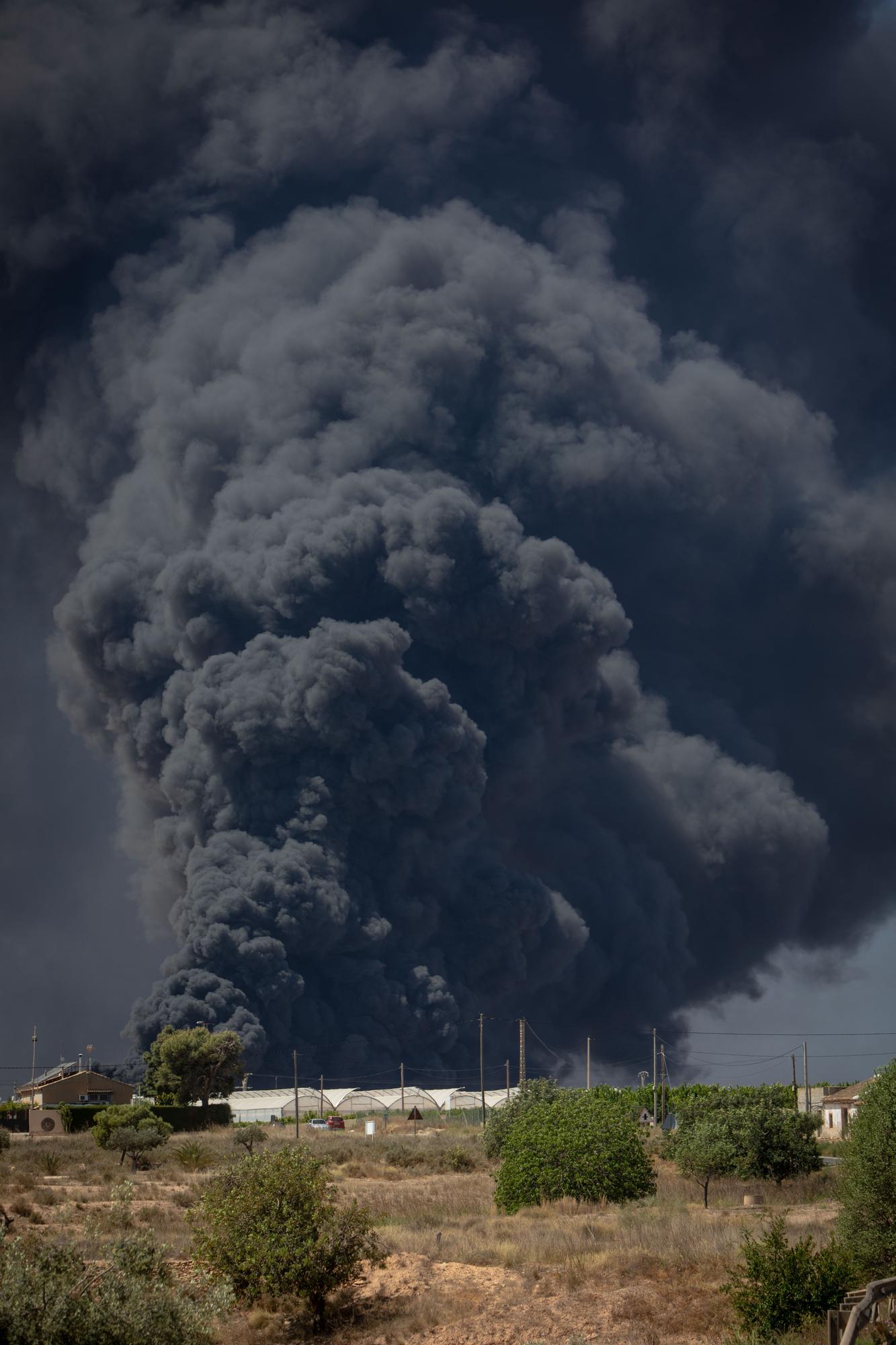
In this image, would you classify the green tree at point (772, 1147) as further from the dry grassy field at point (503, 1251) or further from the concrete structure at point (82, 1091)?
the concrete structure at point (82, 1091)

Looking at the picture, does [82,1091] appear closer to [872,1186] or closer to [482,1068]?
[482,1068]

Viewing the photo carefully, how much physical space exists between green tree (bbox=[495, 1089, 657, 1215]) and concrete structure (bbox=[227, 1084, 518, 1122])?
4807 cm

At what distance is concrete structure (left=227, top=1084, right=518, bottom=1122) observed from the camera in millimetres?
79500

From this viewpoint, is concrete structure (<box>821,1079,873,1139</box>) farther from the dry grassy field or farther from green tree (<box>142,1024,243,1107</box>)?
the dry grassy field

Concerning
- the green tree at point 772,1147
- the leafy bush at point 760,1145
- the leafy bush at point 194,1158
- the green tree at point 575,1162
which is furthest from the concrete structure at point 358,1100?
the green tree at point 575,1162

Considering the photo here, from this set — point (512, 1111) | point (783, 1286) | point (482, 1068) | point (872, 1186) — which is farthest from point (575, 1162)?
point (482, 1068)

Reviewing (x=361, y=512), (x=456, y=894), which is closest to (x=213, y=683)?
(x=361, y=512)

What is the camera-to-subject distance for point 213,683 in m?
90.4

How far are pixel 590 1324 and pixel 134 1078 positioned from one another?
66814mm

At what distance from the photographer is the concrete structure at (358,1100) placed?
261 ft

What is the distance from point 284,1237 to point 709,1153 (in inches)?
673

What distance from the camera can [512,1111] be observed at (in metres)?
43.3

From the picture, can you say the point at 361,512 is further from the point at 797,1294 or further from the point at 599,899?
the point at 797,1294

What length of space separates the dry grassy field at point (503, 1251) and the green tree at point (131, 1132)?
4265mm
